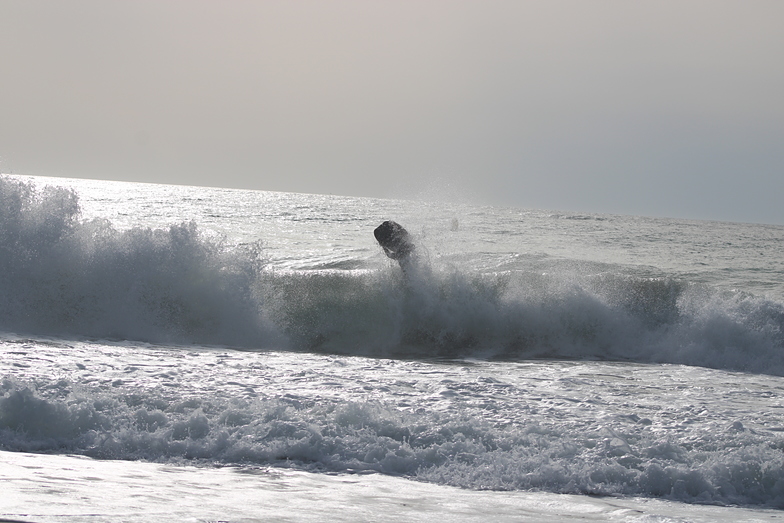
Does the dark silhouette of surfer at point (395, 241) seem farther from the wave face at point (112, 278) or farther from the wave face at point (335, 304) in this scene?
the wave face at point (112, 278)

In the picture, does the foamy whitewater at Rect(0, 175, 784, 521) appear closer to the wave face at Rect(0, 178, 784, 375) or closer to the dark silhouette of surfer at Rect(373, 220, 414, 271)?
the wave face at Rect(0, 178, 784, 375)

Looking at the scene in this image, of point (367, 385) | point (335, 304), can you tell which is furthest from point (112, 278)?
point (367, 385)

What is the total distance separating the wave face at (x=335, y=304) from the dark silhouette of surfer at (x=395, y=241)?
0.30m

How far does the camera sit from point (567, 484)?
14.8 feet

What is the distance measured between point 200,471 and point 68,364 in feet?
11.5

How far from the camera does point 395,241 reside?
40.2 feet

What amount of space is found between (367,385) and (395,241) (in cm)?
565

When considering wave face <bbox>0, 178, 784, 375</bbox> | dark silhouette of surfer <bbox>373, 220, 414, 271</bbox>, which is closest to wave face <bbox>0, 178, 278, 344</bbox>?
wave face <bbox>0, 178, 784, 375</bbox>

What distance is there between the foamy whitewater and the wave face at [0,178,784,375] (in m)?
0.04

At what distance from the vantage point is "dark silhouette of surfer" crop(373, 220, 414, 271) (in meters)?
11.9

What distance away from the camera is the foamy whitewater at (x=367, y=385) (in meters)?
4.22

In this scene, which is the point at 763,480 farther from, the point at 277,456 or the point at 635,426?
the point at 277,456

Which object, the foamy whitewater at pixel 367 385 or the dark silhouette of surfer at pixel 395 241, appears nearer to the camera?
the foamy whitewater at pixel 367 385

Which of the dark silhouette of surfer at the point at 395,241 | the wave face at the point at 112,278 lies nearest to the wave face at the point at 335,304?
the wave face at the point at 112,278
